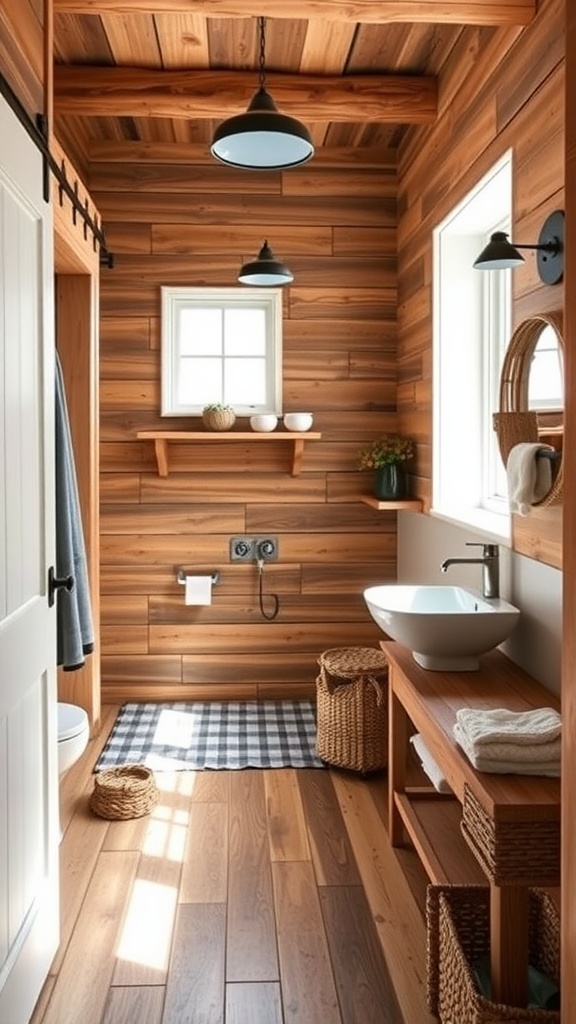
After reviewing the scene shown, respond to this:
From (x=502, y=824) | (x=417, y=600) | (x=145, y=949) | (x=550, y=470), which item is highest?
(x=550, y=470)

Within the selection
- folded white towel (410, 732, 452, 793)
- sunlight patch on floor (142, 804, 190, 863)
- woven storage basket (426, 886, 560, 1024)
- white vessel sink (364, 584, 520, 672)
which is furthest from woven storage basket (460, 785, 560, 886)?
sunlight patch on floor (142, 804, 190, 863)

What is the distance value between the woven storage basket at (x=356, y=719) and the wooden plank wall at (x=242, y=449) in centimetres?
84

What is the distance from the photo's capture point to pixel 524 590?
2.38 m

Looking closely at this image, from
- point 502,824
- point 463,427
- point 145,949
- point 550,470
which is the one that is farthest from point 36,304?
point 463,427

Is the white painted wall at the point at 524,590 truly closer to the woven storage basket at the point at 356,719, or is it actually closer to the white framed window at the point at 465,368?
the white framed window at the point at 465,368

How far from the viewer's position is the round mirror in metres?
2.22

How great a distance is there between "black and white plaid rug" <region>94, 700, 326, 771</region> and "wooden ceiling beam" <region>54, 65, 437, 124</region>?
2.59 meters

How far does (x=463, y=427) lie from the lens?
3.30m

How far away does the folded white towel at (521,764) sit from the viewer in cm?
159

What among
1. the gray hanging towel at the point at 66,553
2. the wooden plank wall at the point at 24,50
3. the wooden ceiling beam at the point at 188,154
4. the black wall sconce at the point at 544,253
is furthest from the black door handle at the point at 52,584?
the wooden ceiling beam at the point at 188,154

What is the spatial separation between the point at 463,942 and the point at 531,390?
149cm

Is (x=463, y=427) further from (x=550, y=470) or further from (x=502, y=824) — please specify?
(x=502, y=824)

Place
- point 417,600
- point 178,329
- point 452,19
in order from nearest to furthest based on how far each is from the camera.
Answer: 1. point 452,19
2. point 417,600
3. point 178,329

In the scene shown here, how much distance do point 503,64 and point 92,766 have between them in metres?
2.92
